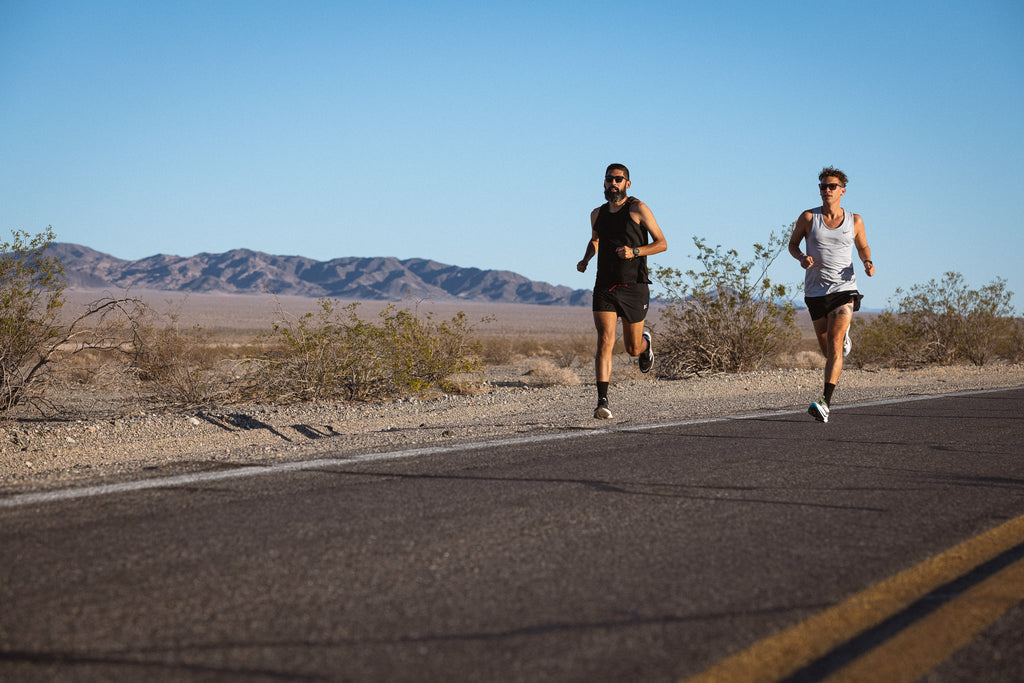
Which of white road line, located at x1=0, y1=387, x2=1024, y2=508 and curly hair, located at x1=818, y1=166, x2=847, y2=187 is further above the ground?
curly hair, located at x1=818, y1=166, x2=847, y2=187

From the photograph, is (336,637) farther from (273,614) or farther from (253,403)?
(253,403)

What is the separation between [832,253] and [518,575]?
6.22m

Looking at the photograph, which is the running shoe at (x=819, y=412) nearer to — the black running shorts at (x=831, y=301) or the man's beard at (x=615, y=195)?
the black running shorts at (x=831, y=301)

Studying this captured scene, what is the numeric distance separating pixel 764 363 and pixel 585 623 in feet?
48.2

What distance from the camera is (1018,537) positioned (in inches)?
148

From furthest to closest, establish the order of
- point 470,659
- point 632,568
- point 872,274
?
point 872,274
point 632,568
point 470,659

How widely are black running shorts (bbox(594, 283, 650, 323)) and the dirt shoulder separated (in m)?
1.00

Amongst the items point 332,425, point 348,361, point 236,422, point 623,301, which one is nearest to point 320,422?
point 332,425

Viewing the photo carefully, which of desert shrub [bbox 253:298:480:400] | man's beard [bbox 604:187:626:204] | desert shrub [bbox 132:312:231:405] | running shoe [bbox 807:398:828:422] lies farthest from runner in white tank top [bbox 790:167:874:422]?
desert shrub [bbox 132:312:231:405]

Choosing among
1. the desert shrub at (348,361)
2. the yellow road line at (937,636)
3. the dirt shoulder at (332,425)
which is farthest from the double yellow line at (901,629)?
the desert shrub at (348,361)

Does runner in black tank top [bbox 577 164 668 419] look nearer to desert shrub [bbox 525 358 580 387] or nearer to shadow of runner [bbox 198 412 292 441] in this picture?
shadow of runner [bbox 198 412 292 441]

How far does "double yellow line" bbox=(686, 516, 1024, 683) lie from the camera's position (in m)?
2.31

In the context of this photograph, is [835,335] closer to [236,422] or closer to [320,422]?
[320,422]

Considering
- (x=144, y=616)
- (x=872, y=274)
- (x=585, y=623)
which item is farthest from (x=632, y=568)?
(x=872, y=274)
